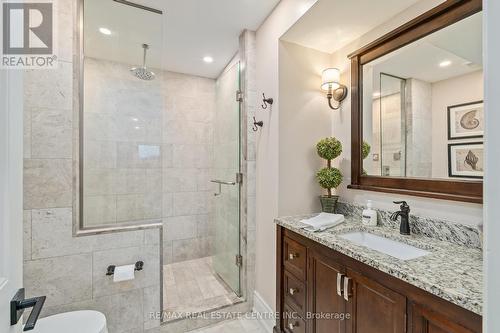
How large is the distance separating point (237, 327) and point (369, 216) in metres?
1.47

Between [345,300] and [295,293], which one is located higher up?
[345,300]

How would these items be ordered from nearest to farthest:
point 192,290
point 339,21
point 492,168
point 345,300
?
point 492,168, point 345,300, point 339,21, point 192,290

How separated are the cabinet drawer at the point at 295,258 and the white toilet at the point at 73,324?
3.98ft

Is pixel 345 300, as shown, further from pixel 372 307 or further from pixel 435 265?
pixel 435 265

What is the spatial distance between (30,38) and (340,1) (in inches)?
80.2

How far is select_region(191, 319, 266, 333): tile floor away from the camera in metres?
1.93

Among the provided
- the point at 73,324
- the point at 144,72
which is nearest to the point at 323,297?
the point at 73,324

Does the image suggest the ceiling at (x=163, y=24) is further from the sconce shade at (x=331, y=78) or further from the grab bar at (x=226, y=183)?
the grab bar at (x=226, y=183)

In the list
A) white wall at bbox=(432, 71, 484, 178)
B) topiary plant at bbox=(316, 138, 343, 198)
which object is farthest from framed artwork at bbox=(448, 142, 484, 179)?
topiary plant at bbox=(316, 138, 343, 198)

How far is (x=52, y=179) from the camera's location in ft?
4.97

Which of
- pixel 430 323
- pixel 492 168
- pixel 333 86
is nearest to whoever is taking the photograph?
pixel 492 168

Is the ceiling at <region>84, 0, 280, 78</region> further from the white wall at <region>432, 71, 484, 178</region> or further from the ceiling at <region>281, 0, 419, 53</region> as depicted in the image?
the white wall at <region>432, 71, 484, 178</region>

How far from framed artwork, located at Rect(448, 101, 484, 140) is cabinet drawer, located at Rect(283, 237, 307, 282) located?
3.62 ft

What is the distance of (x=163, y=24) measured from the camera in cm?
207
